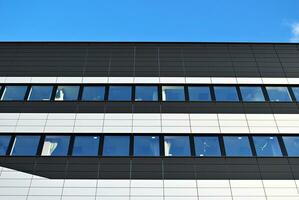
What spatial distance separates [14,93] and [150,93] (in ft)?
29.9

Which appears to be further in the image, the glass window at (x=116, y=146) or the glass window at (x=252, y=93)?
the glass window at (x=252, y=93)

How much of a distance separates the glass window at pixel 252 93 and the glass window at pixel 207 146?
4.22 m

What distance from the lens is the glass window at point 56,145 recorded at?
1759 centimetres

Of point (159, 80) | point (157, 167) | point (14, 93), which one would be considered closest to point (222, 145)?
point (157, 167)

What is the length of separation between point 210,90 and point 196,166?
607 cm

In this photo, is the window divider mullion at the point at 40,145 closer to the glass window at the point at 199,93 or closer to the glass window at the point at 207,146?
the glass window at the point at 207,146

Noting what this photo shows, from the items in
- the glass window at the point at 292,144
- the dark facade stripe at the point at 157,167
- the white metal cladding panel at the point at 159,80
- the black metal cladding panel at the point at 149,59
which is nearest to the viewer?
the dark facade stripe at the point at 157,167

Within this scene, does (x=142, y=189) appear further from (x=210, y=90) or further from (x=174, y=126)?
(x=210, y=90)

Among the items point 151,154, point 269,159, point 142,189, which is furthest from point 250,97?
point 142,189

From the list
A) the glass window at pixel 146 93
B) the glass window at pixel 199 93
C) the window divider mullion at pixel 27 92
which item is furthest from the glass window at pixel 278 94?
the window divider mullion at pixel 27 92

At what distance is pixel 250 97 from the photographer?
20.6 m

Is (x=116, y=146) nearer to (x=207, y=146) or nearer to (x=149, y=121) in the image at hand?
(x=149, y=121)

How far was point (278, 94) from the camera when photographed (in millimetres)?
20906

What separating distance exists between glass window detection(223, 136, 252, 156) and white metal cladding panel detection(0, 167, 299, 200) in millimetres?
1837
